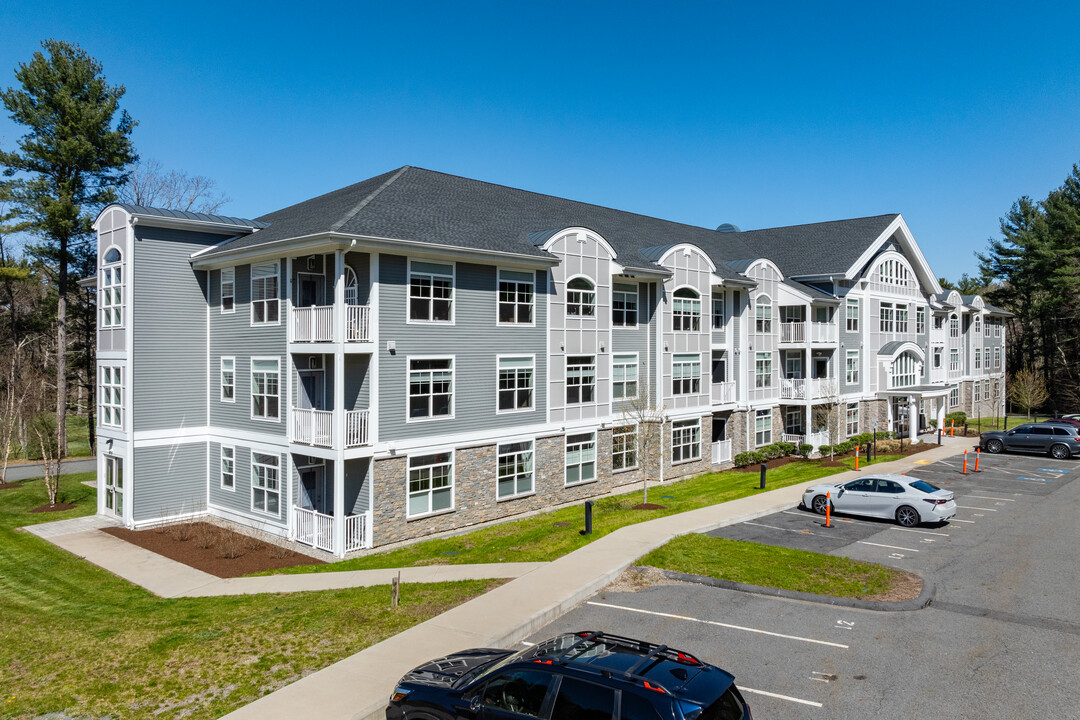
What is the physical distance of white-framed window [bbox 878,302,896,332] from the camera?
42.4m

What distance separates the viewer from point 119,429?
24.9m

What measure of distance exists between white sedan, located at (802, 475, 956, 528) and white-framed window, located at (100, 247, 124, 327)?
25340mm

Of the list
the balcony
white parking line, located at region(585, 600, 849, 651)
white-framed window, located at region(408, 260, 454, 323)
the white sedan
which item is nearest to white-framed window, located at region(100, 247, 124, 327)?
the balcony

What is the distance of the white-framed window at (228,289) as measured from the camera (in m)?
24.7

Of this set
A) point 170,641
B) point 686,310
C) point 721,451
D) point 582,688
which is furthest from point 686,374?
point 582,688

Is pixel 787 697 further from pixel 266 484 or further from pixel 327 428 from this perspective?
pixel 266 484

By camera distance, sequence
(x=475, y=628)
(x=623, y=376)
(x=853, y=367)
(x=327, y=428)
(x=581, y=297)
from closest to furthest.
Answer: (x=475, y=628), (x=327, y=428), (x=581, y=297), (x=623, y=376), (x=853, y=367)

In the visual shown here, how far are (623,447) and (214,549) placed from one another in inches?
627

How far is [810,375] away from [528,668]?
33.9m

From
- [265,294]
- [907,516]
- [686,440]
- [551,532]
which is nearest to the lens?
[551,532]

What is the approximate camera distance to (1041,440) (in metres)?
35.7

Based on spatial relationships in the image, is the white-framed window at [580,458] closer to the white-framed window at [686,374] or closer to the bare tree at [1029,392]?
the white-framed window at [686,374]

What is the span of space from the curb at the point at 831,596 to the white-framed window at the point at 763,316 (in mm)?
21975

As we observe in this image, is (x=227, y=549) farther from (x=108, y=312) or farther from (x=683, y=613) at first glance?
(x=683, y=613)
